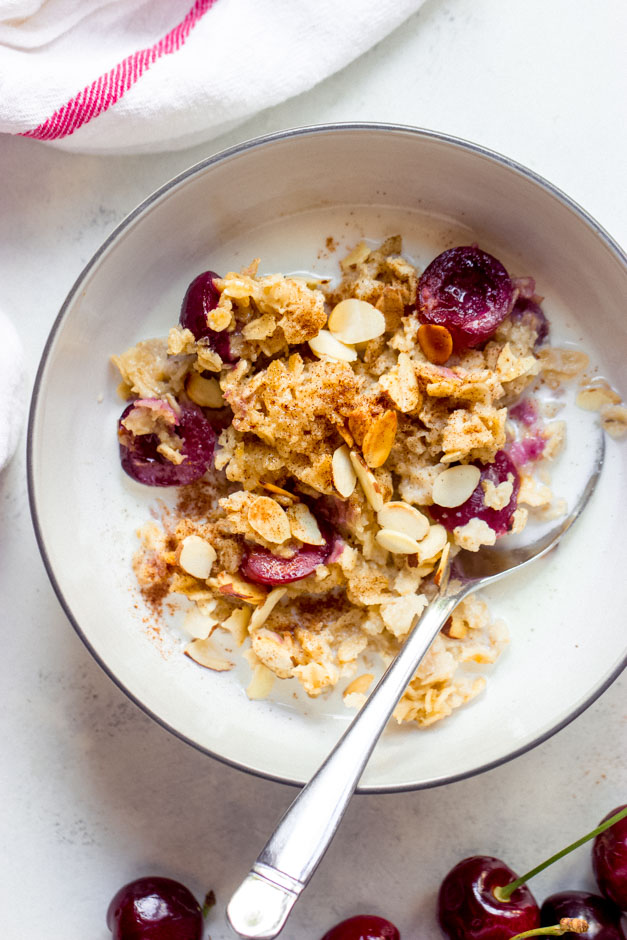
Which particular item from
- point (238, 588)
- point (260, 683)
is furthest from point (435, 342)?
point (260, 683)

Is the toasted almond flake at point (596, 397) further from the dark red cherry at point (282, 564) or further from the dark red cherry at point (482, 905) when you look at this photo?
the dark red cherry at point (482, 905)

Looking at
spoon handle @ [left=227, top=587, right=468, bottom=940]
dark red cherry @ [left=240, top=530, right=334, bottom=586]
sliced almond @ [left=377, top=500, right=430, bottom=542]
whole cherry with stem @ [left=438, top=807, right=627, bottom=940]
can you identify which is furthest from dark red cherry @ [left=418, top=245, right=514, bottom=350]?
whole cherry with stem @ [left=438, top=807, right=627, bottom=940]

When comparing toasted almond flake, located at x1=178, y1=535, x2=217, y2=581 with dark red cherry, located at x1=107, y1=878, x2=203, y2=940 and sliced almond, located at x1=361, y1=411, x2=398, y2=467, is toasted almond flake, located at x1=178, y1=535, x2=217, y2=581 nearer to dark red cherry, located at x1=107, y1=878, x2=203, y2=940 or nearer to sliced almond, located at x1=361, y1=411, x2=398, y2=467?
sliced almond, located at x1=361, y1=411, x2=398, y2=467

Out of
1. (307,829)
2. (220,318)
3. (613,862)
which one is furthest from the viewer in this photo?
(613,862)

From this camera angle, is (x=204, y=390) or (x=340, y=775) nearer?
(x=340, y=775)

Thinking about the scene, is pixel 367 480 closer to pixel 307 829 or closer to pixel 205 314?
pixel 205 314

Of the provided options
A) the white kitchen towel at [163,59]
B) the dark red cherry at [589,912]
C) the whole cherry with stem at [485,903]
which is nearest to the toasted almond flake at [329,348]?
the white kitchen towel at [163,59]
